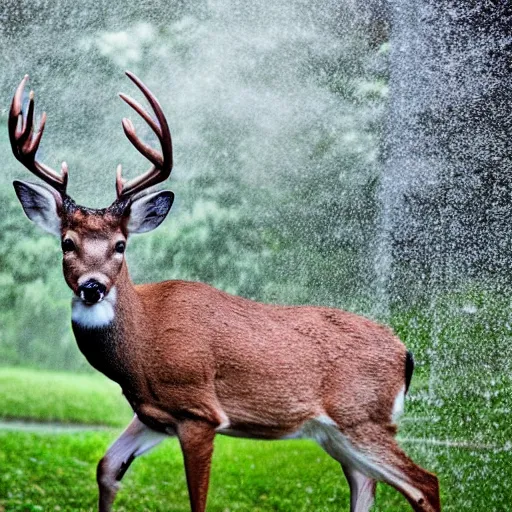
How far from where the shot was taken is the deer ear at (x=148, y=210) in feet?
11.2

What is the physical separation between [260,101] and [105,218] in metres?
3.08

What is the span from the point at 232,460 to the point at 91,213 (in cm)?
304

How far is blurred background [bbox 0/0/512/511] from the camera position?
583 cm

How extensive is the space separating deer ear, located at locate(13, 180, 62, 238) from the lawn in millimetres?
2391

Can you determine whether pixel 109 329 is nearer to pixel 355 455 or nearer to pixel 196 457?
pixel 196 457

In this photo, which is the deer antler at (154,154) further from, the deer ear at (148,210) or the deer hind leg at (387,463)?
the deer hind leg at (387,463)

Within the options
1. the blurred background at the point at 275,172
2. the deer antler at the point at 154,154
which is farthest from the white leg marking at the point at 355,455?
the blurred background at the point at 275,172

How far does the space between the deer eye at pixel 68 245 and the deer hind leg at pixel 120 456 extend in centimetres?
69

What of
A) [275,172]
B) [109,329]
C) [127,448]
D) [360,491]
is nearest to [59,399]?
[275,172]

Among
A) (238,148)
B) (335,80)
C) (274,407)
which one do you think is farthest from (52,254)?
(274,407)

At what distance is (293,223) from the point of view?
6.14m

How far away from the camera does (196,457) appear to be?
3.37 m

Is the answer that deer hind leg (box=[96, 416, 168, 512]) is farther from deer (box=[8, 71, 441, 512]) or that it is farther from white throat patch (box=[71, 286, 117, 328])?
white throat patch (box=[71, 286, 117, 328])

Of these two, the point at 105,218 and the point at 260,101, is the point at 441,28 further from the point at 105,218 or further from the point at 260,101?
the point at 105,218
